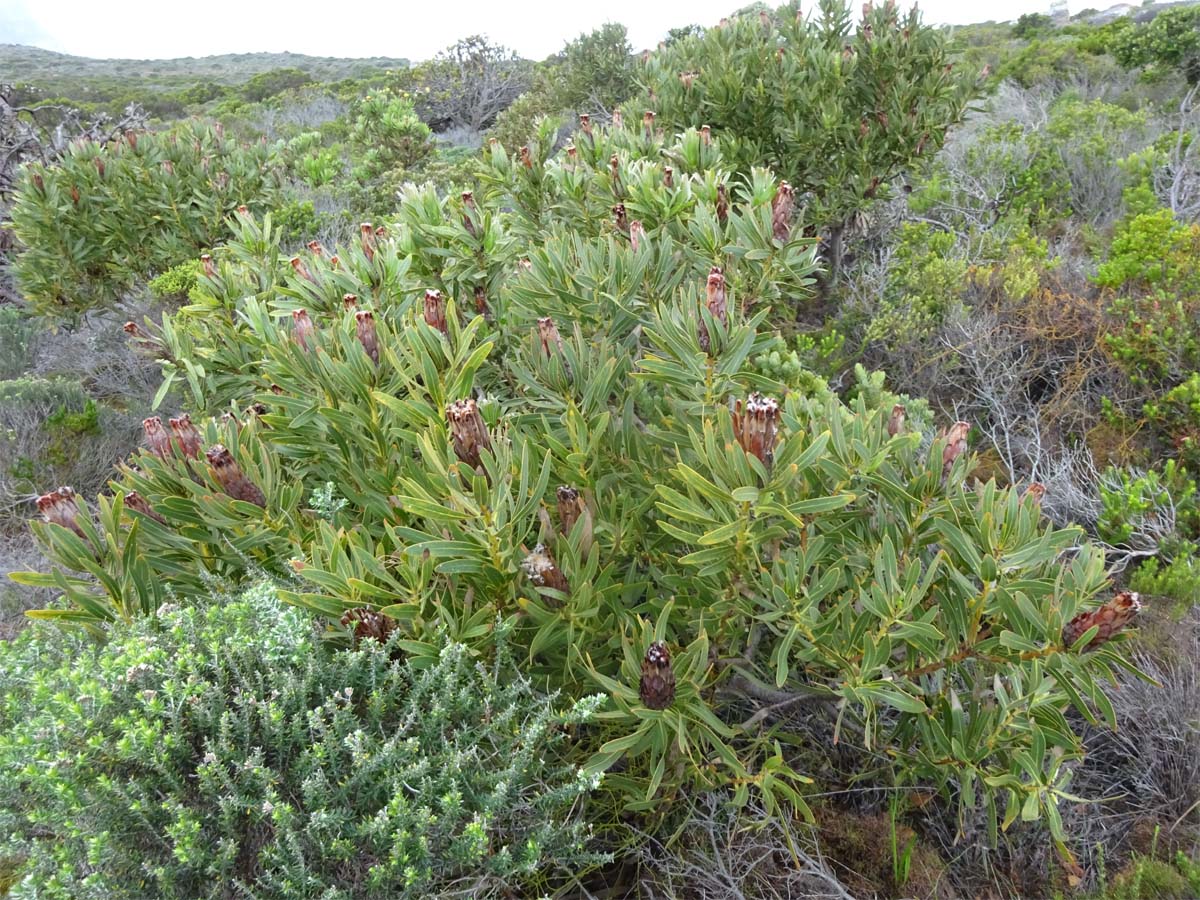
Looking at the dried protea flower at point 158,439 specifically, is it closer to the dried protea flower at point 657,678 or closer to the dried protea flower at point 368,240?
the dried protea flower at point 368,240

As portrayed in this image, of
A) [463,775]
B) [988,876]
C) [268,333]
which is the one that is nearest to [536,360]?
[268,333]

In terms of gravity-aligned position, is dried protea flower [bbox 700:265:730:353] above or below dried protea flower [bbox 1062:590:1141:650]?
above

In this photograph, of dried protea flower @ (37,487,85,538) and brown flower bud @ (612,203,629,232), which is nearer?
dried protea flower @ (37,487,85,538)

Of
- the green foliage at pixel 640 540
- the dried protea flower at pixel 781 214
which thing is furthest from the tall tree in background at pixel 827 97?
the green foliage at pixel 640 540

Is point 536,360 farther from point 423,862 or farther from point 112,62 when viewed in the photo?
point 112,62

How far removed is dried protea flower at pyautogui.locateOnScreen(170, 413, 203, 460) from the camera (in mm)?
1895

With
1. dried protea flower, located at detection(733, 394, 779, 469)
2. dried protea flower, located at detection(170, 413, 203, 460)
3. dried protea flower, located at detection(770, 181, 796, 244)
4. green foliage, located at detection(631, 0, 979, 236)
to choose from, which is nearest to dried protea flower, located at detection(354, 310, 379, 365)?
dried protea flower, located at detection(170, 413, 203, 460)

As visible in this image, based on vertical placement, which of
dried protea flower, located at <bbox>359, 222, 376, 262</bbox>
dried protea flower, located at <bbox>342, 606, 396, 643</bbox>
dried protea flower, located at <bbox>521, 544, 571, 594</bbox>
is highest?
dried protea flower, located at <bbox>359, 222, 376, 262</bbox>

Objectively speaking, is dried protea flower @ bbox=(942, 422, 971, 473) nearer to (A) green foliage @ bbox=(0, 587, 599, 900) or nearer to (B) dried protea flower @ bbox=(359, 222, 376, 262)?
(A) green foliage @ bbox=(0, 587, 599, 900)

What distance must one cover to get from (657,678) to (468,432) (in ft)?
2.31

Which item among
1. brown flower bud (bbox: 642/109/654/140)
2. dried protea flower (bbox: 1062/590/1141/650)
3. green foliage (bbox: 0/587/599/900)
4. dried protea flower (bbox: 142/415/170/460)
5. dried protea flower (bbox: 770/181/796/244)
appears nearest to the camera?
green foliage (bbox: 0/587/599/900)

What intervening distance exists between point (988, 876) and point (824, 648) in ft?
3.15

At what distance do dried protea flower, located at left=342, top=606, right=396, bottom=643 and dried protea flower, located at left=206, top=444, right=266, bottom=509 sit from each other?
0.47 meters

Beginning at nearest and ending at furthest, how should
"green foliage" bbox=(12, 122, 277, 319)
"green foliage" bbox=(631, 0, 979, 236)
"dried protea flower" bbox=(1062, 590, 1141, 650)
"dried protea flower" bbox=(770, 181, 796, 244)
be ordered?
"dried protea flower" bbox=(1062, 590, 1141, 650), "dried protea flower" bbox=(770, 181, 796, 244), "green foliage" bbox=(631, 0, 979, 236), "green foliage" bbox=(12, 122, 277, 319)
